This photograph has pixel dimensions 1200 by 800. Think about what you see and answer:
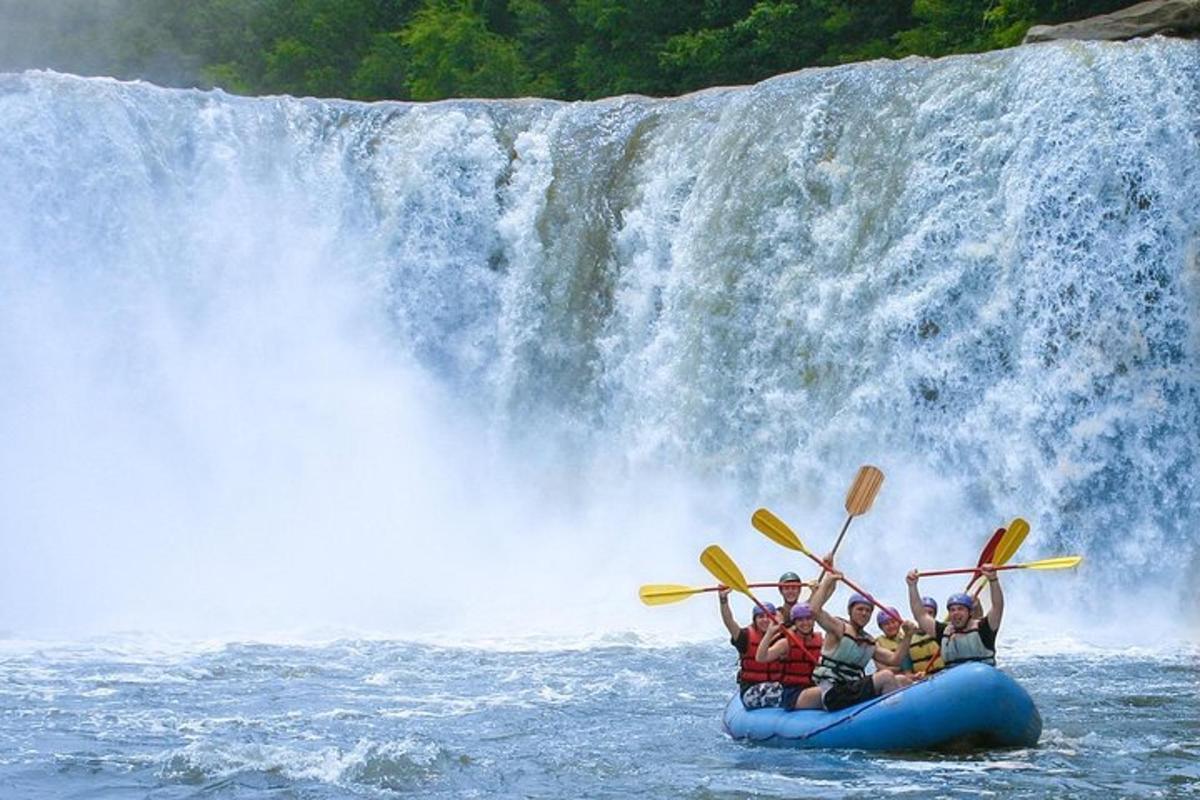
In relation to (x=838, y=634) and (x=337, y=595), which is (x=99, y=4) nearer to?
(x=337, y=595)

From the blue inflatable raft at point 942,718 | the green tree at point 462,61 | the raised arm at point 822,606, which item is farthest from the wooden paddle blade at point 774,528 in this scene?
the green tree at point 462,61

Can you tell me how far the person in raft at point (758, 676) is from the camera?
29.7 ft

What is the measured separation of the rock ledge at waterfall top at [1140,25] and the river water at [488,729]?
544 centimetres

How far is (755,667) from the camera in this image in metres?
9.13

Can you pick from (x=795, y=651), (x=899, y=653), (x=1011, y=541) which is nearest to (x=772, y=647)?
(x=795, y=651)

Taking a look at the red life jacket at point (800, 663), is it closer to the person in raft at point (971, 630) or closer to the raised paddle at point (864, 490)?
the person in raft at point (971, 630)

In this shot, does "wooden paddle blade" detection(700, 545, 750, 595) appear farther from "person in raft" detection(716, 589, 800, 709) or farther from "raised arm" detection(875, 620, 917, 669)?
"raised arm" detection(875, 620, 917, 669)

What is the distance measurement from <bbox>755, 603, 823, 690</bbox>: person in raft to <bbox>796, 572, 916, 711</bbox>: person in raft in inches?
2.0

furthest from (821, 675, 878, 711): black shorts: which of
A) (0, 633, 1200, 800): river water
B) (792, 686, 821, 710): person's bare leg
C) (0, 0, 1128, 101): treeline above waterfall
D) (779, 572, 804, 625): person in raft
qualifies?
(0, 0, 1128, 101): treeline above waterfall

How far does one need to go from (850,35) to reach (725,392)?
9.08m

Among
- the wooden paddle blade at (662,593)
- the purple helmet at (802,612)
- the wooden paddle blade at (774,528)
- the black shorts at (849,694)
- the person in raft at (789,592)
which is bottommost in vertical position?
the black shorts at (849,694)

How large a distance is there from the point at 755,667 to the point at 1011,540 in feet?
4.50

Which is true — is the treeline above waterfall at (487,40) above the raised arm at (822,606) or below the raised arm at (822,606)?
above

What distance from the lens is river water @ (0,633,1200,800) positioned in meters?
8.17
